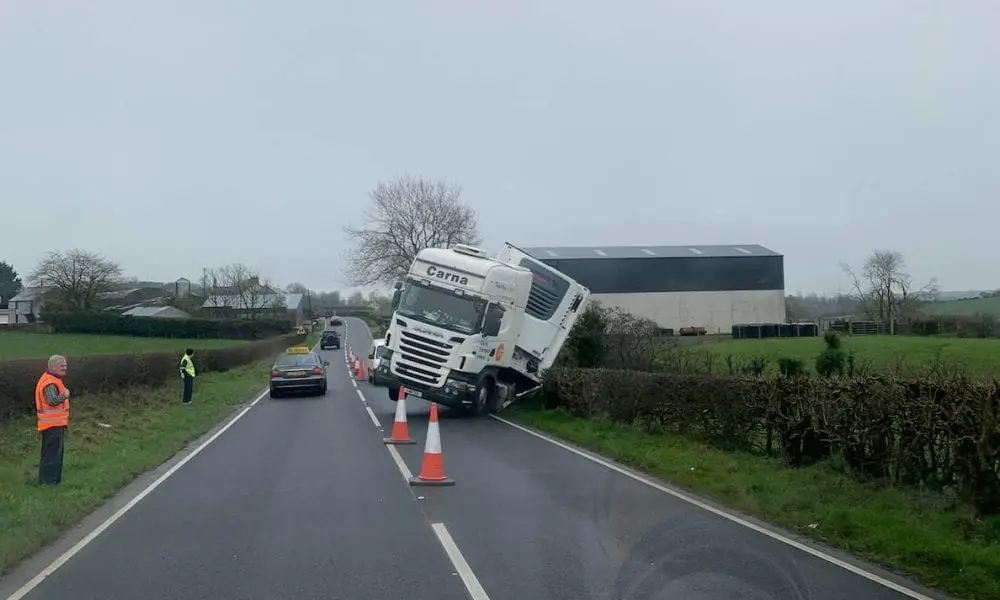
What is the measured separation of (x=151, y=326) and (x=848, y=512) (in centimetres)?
6628

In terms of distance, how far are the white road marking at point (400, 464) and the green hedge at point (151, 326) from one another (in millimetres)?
56303

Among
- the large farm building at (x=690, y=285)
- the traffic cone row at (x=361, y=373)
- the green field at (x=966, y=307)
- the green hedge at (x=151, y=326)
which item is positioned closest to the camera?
the green field at (x=966, y=307)

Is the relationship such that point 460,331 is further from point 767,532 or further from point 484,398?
point 767,532

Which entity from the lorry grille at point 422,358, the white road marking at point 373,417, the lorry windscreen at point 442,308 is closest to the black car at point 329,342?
the white road marking at point 373,417

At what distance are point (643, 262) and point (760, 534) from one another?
6148 cm

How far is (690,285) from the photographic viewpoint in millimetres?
69250

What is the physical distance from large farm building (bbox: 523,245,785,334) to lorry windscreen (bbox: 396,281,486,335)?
153ft

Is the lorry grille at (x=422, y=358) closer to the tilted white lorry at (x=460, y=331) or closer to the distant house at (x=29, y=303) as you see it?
the tilted white lorry at (x=460, y=331)

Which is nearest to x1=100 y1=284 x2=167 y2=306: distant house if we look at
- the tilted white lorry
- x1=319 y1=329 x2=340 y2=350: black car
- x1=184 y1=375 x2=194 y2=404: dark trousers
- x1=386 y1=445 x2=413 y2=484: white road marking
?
x1=319 y1=329 x2=340 y2=350: black car

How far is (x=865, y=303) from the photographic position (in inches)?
2549

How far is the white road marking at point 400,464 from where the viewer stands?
39.6ft

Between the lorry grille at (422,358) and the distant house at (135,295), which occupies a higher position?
the distant house at (135,295)

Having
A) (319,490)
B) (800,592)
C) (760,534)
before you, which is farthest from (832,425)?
(319,490)

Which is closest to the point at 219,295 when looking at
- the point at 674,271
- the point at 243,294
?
the point at 243,294
